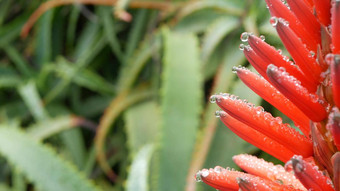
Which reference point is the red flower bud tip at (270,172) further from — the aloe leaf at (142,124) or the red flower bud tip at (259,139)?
→ the aloe leaf at (142,124)

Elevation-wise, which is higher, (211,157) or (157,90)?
(157,90)

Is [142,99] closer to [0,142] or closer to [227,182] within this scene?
[0,142]

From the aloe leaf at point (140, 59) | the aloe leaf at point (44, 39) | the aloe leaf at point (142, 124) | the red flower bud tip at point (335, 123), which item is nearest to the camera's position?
the red flower bud tip at point (335, 123)

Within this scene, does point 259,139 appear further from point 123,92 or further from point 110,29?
point 110,29

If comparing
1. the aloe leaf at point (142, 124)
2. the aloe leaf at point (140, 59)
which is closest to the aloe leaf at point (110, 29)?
the aloe leaf at point (140, 59)

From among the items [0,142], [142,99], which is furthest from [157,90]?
[0,142]

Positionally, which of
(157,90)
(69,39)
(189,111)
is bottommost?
(189,111)

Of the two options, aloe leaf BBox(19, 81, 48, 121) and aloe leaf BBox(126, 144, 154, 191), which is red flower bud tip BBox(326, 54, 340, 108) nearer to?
aloe leaf BBox(126, 144, 154, 191)

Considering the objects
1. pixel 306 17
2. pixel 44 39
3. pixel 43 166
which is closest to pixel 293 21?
pixel 306 17
